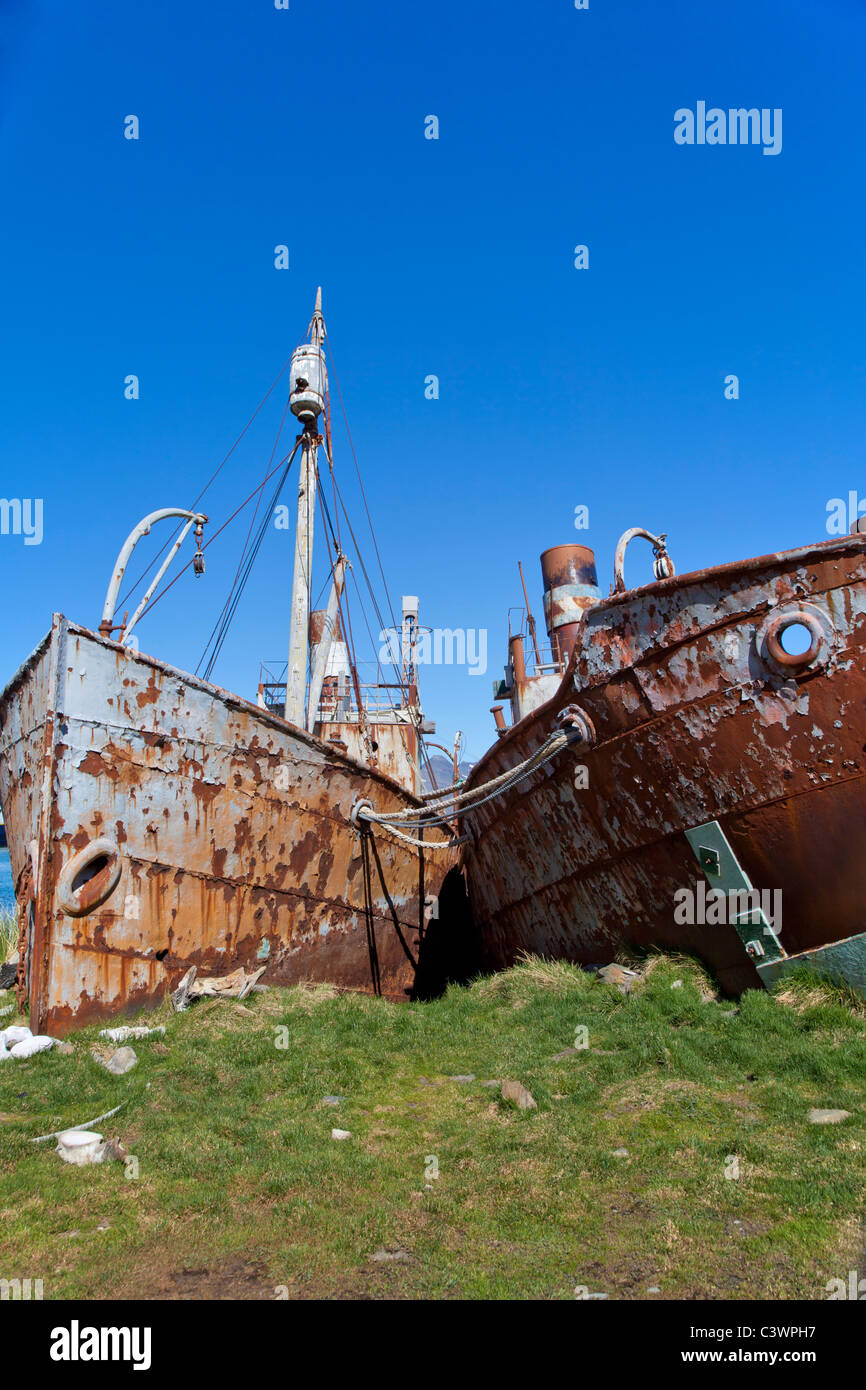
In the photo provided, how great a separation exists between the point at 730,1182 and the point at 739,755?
10.1 feet

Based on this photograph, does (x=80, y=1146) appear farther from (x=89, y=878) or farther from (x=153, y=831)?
(x=153, y=831)

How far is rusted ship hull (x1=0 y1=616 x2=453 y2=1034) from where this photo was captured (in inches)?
225

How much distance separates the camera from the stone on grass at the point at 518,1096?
4328 millimetres

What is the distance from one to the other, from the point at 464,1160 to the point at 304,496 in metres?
9.22

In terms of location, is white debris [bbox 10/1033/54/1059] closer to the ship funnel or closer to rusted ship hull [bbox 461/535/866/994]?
rusted ship hull [bbox 461/535/866/994]

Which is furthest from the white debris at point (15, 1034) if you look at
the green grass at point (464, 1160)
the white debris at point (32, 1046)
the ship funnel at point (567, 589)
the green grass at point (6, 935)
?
the ship funnel at point (567, 589)

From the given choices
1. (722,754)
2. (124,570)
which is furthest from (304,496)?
(722,754)

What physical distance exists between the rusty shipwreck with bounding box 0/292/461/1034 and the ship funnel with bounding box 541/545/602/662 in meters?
6.74

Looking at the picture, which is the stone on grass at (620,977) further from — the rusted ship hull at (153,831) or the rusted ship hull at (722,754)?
the rusted ship hull at (153,831)

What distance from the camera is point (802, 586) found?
5281mm

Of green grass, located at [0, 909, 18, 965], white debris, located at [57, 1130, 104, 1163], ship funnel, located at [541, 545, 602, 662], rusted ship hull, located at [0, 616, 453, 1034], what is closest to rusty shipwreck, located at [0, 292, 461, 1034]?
rusted ship hull, located at [0, 616, 453, 1034]
